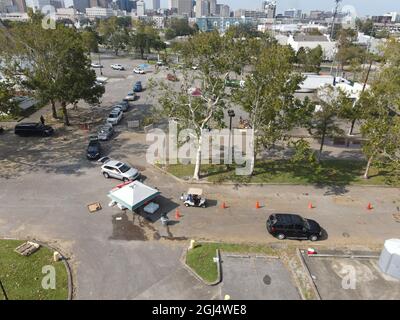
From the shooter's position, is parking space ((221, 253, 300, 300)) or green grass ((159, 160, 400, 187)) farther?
green grass ((159, 160, 400, 187))

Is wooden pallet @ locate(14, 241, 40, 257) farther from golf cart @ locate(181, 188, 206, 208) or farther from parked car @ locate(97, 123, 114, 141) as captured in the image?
parked car @ locate(97, 123, 114, 141)

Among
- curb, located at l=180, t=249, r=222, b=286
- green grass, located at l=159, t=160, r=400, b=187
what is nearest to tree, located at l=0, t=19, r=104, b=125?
green grass, located at l=159, t=160, r=400, b=187

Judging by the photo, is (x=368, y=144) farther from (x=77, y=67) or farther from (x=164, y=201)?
(x=77, y=67)

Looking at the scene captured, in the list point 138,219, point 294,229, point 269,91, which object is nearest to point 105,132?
point 138,219

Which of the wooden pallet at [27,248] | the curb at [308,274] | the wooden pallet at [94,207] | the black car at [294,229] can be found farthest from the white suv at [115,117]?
the curb at [308,274]
